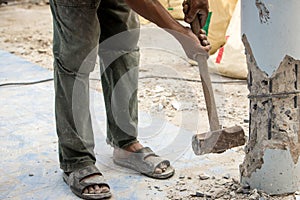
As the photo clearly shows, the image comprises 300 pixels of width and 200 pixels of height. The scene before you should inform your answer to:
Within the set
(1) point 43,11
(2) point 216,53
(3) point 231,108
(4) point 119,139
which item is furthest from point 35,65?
(1) point 43,11

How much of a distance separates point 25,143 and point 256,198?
1.54 m

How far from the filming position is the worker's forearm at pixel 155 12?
2500 millimetres

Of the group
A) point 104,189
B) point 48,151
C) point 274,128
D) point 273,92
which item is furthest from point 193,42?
point 48,151

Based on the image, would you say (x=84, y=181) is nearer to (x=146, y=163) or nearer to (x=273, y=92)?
(x=146, y=163)

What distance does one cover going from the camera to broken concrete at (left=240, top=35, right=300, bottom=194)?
2533 millimetres

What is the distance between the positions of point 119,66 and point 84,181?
64 centimetres

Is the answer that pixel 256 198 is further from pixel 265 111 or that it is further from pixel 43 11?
pixel 43 11

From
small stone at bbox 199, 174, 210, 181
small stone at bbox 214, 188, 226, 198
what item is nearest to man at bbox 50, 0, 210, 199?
small stone at bbox 199, 174, 210, 181

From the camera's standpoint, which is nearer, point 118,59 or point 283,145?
point 283,145

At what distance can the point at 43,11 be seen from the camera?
8156mm

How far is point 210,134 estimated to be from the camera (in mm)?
2650

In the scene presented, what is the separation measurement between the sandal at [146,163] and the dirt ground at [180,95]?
83 millimetres

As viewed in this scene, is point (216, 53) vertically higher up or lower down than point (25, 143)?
higher up

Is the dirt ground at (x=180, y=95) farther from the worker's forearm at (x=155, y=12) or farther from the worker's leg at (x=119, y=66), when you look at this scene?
the worker's forearm at (x=155, y=12)
